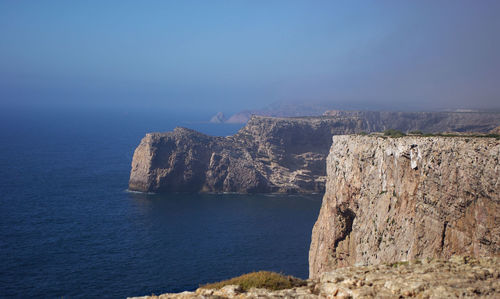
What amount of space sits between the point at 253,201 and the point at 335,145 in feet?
210

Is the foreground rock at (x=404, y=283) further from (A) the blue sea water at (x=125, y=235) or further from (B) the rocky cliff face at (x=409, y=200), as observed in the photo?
(A) the blue sea water at (x=125, y=235)

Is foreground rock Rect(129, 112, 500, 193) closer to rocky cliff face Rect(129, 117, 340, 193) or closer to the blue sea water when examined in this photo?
rocky cliff face Rect(129, 117, 340, 193)

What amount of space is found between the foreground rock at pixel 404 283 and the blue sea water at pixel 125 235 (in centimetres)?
3881

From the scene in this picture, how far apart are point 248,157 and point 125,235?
186 ft

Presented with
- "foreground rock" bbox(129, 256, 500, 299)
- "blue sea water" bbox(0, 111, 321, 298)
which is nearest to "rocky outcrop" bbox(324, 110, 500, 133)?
"blue sea water" bbox(0, 111, 321, 298)

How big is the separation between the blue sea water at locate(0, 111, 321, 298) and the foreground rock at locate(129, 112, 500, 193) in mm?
5677

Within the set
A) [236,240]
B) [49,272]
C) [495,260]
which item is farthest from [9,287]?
[495,260]

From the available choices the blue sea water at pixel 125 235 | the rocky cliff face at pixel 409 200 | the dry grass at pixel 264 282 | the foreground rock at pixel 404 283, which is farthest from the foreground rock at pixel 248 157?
the foreground rock at pixel 404 283

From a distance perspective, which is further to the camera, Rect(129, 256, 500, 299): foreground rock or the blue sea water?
the blue sea water

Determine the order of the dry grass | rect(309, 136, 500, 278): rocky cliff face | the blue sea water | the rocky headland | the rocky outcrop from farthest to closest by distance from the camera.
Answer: the rocky outcrop < the blue sea water < rect(309, 136, 500, 278): rocky cliff face < the dry grass < the rocky headland

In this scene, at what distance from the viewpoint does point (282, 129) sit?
13462 centimetres

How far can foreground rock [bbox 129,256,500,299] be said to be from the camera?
14.5 metres

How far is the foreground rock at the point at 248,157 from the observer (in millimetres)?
116438

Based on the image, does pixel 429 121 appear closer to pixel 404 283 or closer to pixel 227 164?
pixel 227 164
